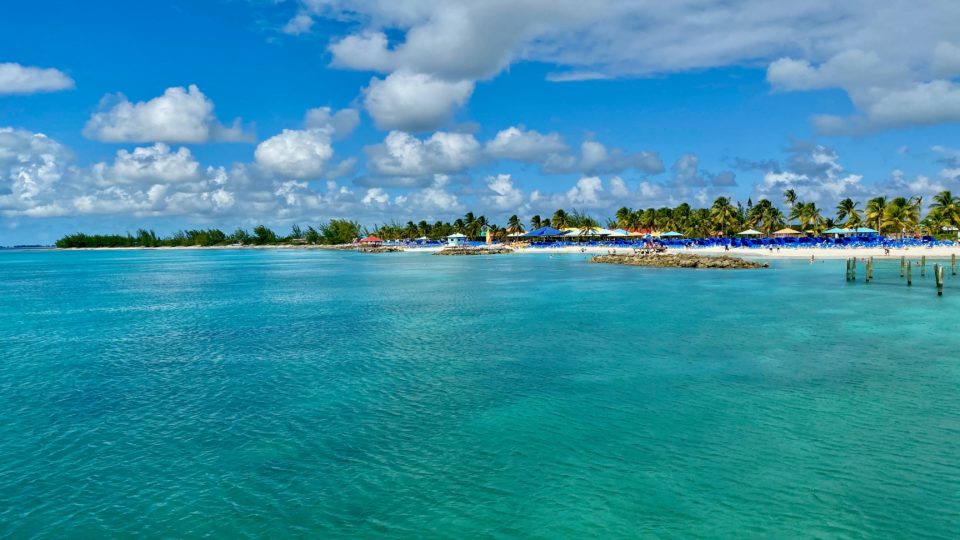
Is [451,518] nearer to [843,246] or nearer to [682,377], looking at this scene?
[682,377]

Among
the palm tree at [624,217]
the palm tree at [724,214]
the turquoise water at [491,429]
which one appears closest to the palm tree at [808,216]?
the palm tree at [724,214]

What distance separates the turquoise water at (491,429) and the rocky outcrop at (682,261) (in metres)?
36.1

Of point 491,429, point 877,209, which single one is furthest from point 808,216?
point 491,429

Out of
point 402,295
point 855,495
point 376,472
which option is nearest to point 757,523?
point 855,495

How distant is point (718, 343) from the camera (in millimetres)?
23266

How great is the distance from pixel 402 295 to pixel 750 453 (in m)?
35.5

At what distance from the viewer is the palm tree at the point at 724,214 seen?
118 m

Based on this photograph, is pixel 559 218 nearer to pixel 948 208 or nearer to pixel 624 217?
pixel 624 217

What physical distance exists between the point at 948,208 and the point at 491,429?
108 m

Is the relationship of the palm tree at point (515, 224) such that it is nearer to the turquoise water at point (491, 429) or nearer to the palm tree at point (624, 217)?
the palm tree at point (624, 217)

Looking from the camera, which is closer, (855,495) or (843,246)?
(855,495)

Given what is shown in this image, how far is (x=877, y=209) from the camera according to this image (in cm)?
10012

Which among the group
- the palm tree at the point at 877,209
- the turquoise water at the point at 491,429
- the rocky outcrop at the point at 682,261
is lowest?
the turquoise water at the point at 491,429

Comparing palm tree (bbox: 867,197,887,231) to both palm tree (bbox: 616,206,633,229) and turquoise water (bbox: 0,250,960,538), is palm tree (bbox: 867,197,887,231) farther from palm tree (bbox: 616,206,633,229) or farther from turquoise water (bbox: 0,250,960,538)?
turquoise water (bbox: 0,250,960,538)
